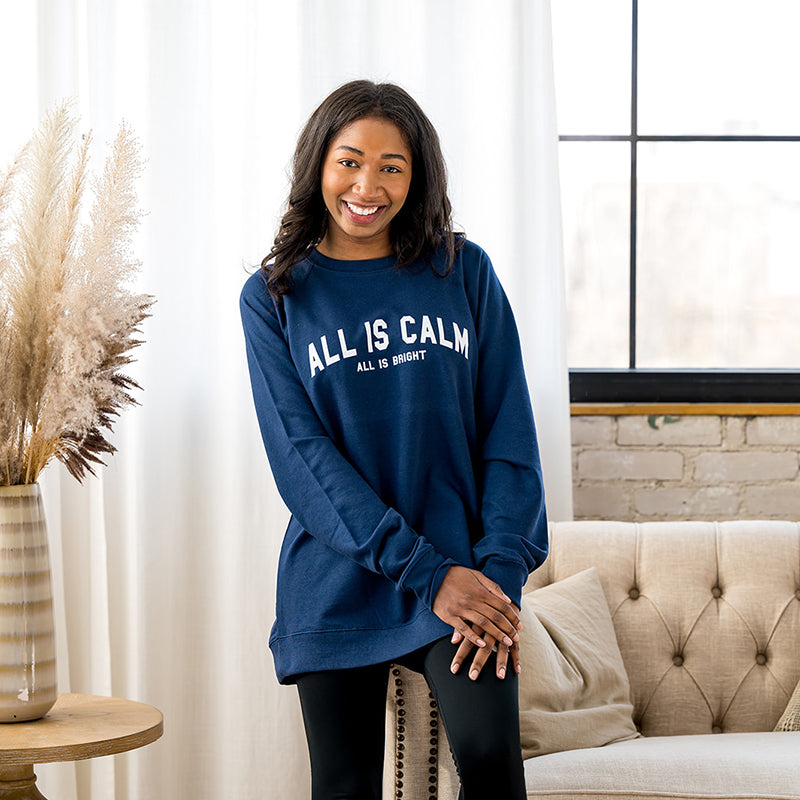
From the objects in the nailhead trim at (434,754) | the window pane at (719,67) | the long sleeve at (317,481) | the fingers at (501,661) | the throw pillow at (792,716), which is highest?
the window pane at (719,67)

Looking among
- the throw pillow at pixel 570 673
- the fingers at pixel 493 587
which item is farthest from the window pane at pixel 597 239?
the fingers at pixel 493 587

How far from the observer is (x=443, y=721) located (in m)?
1.54

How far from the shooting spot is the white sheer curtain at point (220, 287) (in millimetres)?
2496

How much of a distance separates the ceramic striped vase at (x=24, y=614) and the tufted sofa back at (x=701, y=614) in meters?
1.07

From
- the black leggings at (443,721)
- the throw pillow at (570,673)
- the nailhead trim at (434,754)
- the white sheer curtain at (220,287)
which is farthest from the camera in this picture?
the white sheer curtain at (220,287)

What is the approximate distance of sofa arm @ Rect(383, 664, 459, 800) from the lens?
1674 millimetres

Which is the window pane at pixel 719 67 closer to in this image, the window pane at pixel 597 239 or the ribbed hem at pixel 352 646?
the window pane at pixel 597 239

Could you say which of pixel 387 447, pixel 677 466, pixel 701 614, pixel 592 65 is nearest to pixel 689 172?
pixel 592 65

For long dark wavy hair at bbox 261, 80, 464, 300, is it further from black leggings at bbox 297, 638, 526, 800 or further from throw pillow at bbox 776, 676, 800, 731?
throw pillow at bbox 776, 676, 800, 731

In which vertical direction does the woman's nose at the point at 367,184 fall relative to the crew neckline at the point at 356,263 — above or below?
above

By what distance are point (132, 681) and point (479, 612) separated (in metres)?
1.31

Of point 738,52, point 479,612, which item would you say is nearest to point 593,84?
point 738,52

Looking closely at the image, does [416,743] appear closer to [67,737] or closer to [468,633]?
[468,633]

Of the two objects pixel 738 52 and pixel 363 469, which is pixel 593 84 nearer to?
pixel 738 52
